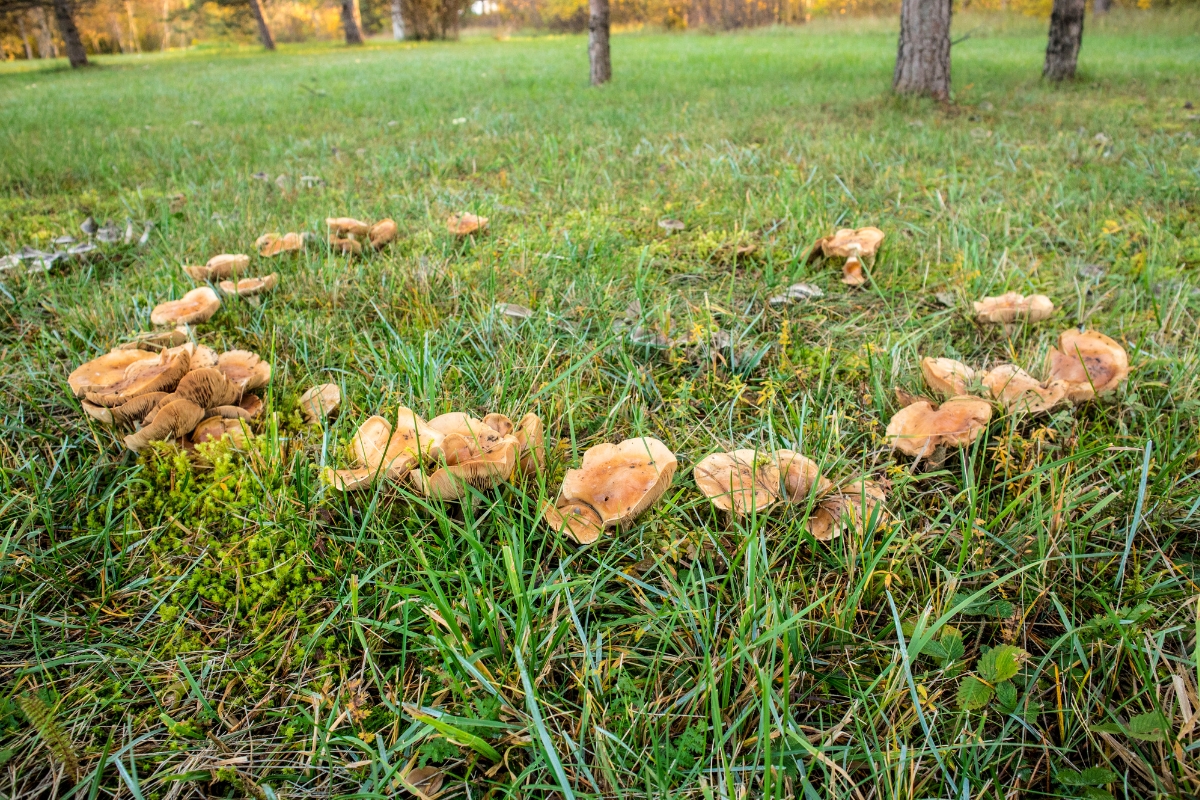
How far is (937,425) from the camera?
5.35 feet

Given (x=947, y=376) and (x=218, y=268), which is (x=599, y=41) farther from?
(x=947, y=376)

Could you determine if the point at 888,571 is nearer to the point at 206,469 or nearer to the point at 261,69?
the point at 206,469

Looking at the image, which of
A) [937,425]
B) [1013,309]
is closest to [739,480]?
[937,425]

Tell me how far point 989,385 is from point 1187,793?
1.04 metres

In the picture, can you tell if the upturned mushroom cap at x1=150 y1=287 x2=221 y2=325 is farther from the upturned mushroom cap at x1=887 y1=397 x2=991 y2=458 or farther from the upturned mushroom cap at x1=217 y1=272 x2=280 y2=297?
the upturned mushroom cap at x1=887 y1=397 x2=991 y2=458

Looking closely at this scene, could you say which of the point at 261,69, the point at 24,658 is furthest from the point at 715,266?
the point at 261,69

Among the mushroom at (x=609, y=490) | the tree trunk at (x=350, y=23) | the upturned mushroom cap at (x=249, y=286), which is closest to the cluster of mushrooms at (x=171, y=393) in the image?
the upturned mushroom cap at (x=249, y=286)

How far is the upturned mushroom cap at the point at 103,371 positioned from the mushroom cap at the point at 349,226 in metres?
1.18

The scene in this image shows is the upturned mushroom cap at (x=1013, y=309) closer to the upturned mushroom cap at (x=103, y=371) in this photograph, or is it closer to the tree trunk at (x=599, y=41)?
the upturned mushroom cap at (x=103, y=371)

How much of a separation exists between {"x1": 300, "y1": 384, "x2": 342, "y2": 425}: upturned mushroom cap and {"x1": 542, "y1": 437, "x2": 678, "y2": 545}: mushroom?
81cm

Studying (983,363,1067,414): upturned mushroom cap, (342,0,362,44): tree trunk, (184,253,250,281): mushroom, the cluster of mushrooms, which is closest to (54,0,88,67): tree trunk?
(342,0,362,44): tree trunk

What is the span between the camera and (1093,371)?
182 cm

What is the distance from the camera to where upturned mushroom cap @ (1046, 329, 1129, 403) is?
1.77 metres

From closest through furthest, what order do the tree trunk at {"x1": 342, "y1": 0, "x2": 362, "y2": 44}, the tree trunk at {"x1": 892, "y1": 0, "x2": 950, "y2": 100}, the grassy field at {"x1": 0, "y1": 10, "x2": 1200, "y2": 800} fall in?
1. the grassy field at {"x1": 0, "y1": 10, "x2": 1200, "y2": 800}
2. the tree trunk at {"x1": 892, "y1": 0, "x2": 950, "y2": 100}
3. the tree trunk at {"x1": 342, "y1": 0, "x2": 362, "y2": 44}
